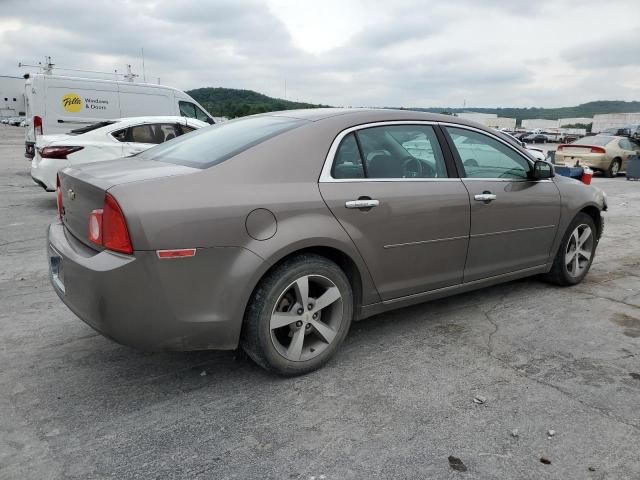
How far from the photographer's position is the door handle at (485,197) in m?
3.70

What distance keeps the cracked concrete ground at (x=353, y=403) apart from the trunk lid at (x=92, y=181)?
858 millimetres

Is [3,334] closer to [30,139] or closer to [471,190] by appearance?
[471,190]

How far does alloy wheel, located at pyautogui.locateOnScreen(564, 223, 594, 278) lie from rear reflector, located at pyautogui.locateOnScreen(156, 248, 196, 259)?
3.53 meters

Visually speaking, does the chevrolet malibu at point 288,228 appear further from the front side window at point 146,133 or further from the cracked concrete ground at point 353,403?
the front side window at point 146,133

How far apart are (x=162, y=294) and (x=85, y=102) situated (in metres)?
11.8

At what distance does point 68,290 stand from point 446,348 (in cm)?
232

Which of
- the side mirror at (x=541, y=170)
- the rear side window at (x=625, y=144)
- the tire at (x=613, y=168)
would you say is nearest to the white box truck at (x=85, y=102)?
the side mirror at (x=541, y=170)

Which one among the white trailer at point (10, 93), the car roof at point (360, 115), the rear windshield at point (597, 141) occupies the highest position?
the white trailer at point (10, 93)

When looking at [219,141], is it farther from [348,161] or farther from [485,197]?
[485,197]

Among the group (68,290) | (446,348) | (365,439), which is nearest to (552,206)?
(446,348)

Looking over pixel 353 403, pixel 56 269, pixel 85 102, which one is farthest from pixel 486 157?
pixel 85 102

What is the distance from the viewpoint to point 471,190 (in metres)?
3.68

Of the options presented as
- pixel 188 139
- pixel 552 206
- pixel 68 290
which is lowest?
pixel 68 290

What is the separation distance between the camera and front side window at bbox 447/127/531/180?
3.81 metres
